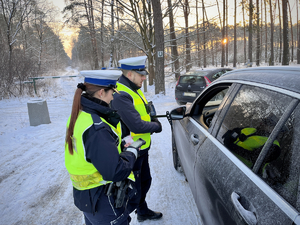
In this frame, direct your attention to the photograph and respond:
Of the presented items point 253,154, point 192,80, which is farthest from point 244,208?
point 192,80

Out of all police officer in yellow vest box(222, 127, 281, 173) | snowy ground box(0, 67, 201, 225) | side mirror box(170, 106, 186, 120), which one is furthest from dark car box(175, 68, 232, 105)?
police officer in yellow vest box(222, 127, 281, 173)

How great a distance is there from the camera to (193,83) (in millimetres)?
8305

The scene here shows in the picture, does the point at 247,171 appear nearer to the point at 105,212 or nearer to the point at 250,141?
the point at 250,141

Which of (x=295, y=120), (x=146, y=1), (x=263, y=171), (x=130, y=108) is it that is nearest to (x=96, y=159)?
(x=130, y=108)

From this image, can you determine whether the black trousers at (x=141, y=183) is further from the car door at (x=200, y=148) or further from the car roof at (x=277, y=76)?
the car roof at (x=277, y=76)

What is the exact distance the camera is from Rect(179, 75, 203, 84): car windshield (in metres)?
8.19

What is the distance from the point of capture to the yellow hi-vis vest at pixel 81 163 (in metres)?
1.30

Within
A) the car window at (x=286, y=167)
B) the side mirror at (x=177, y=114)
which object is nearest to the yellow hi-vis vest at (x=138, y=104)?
the side mirror at (x=177, y=114)

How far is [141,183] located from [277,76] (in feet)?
6.55

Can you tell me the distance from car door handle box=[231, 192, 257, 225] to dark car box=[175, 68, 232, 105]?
7.12 metres

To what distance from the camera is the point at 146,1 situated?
12.1 m

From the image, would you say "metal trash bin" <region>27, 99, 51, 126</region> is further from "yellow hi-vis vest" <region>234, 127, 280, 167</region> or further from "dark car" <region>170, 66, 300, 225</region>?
"yellow hi-vis vest" <region>234, 127, 280, 167</region>

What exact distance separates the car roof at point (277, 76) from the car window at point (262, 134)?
2.3 inches

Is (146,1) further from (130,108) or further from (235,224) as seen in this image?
(235,224)
